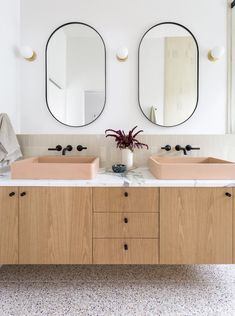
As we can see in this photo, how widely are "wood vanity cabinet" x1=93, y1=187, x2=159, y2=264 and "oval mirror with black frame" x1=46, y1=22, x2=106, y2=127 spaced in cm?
87

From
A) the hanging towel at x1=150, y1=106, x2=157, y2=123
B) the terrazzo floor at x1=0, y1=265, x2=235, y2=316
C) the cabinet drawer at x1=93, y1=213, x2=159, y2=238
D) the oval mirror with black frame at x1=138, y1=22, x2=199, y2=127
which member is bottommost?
the terrazzo floor at x1=0, y1=265, x2=235, y2=316

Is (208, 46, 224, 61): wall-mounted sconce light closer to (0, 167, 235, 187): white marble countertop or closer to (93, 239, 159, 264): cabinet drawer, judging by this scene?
(0, 167, 235, 187): white marble countertop

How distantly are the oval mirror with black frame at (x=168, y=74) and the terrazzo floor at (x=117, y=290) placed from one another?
1.25 meters

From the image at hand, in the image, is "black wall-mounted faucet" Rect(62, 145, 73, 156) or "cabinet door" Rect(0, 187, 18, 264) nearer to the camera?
"cabinet door" Rect(0, 187, 18, 264)

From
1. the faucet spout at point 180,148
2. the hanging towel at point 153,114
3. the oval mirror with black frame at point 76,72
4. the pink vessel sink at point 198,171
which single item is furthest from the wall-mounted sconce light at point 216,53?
the pink vessel sink at point 198,171

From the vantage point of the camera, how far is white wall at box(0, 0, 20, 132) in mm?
1792

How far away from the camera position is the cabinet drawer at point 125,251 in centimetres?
141

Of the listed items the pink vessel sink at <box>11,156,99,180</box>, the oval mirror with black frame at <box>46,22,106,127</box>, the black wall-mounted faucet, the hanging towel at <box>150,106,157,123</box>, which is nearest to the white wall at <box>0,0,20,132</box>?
the oval mirror with black frame at <box>46,22,106,127</box>

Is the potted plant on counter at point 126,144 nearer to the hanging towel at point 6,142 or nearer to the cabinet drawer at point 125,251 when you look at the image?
the cabinet drawer at point 125,251

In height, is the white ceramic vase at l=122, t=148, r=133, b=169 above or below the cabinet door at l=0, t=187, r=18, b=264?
above

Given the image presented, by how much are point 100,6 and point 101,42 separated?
1.05ft

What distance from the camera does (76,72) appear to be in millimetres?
1972

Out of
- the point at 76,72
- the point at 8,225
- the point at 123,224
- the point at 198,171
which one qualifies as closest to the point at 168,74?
the point at 76,72

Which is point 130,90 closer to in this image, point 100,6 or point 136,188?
point 100,6
